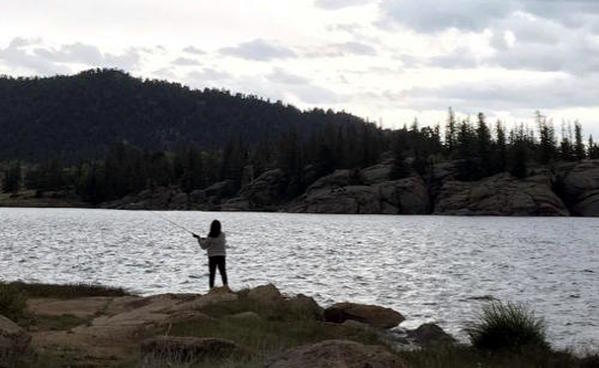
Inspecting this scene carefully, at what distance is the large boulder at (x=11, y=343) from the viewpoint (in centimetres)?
1155

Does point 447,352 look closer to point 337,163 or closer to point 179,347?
point 179,347

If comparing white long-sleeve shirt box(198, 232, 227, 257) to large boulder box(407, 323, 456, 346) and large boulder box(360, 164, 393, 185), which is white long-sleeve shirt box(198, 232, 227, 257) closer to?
large boulder box(407, 323, 456, 346)

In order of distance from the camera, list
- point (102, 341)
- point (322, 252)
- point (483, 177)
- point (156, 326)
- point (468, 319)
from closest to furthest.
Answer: point (102, 341) < point (156, 326) < point (468, 319) < point (322, 252) < point (483, 177)

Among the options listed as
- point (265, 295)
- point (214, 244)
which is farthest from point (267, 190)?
point (265, 295)

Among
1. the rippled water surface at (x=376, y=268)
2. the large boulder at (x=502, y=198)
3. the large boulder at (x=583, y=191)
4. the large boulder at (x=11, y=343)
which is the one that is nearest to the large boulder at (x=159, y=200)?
the large boulder at (x=502, y=198)

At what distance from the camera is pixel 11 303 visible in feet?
61.5

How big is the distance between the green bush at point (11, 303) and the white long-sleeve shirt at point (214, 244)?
7.69 metres

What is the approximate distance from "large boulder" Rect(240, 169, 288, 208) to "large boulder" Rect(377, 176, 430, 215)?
38.6 meters

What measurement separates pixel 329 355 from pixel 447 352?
22.9 ft

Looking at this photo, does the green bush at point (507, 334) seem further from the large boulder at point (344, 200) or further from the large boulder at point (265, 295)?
the large boulder at point (344, 200)

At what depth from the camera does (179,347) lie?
1366cm

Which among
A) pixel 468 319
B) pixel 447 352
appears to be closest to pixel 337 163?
pixel 468 319

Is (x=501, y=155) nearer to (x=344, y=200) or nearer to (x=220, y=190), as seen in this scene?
(x=344, y=200)

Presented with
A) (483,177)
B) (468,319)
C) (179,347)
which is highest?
(483,177)
